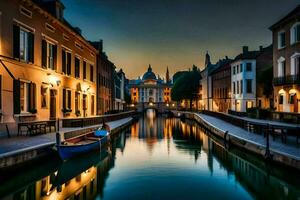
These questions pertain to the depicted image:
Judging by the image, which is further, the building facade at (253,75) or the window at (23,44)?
the building facade at (253,75)

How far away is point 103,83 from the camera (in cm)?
4609

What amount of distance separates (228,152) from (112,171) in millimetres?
9392

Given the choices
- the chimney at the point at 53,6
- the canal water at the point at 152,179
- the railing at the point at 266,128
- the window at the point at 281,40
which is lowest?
the canal water at the point at 152,179

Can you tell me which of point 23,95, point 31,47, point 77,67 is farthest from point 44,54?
point 77,67

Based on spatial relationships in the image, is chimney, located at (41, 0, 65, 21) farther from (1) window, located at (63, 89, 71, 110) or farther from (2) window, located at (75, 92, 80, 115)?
(2) window, located at (75, 92, 80, 115)

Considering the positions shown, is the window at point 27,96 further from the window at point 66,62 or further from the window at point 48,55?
the window at point 66,62

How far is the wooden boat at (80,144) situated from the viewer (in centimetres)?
1606

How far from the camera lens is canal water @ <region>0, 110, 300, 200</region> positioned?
11844 millimetres

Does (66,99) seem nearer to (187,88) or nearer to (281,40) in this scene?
(281,40)

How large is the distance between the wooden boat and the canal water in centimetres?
47

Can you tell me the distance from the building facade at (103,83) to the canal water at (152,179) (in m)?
23.5

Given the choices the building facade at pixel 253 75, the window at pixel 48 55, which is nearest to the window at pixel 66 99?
the window at pixel 48 55

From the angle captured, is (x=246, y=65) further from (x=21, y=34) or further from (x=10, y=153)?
(x=10, y=153)

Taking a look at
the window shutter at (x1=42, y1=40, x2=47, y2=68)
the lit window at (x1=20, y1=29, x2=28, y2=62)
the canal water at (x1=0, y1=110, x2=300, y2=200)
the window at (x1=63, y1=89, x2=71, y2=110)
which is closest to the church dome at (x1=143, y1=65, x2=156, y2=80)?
the window at (x1=63, y1=89, x2=71, y2=110)
